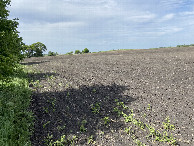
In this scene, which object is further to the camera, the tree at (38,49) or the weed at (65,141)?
the tree at (38,49)

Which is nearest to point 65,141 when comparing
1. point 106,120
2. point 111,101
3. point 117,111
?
point 106,120

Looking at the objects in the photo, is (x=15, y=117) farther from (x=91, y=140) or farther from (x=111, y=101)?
(x=111, y=101)

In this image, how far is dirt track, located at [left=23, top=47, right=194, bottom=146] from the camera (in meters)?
7.07

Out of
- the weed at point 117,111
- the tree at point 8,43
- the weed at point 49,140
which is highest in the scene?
the tree at point 8,43

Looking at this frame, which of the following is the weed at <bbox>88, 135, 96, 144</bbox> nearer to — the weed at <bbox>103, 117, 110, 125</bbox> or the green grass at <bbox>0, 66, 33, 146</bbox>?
the weed at <bbox>103, 117, 110, 125</bbox>

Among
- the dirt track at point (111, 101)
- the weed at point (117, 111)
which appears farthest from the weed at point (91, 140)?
the weed at point (117, 111)

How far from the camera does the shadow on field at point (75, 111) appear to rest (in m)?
7.25

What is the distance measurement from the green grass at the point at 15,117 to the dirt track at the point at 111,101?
36cm

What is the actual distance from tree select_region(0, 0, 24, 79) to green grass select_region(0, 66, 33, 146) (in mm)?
1205

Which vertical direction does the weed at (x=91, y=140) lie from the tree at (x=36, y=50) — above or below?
below

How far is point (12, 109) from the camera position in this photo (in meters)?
8.18

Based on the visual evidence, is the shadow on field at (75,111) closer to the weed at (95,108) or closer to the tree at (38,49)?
the weed at (95,108)

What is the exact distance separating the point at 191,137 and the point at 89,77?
265 inches

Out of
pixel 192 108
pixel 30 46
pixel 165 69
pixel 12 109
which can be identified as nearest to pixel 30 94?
pixel 12 109
